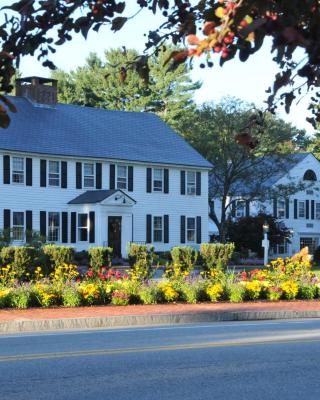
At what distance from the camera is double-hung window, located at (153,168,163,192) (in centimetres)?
5209

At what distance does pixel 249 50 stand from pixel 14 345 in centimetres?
1053

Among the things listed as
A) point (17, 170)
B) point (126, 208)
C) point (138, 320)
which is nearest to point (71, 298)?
point (138, 320)

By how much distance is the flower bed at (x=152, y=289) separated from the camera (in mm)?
20469

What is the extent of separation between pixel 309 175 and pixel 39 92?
25.5 m

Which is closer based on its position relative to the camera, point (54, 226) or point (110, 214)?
point (54, 226)

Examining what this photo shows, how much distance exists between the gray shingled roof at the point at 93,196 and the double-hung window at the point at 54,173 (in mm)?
1308

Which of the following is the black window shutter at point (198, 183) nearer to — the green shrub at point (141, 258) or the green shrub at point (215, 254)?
the green shrub at point (215, 254)

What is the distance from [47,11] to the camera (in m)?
4.46

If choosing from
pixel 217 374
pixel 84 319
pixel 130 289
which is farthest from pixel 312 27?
pixel 130 289

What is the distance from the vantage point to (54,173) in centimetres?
4766

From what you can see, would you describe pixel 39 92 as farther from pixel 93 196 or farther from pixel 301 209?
pixel 301 209

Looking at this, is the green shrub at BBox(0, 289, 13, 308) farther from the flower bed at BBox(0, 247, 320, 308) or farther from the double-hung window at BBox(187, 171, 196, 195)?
the double-hung window at BBox(187, 171, 196, 195)

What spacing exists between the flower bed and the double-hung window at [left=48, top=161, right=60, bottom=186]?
23.5m

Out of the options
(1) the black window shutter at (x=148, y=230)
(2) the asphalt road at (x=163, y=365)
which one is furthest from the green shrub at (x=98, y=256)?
(1) the black window shutter at (x=148, y=230)
